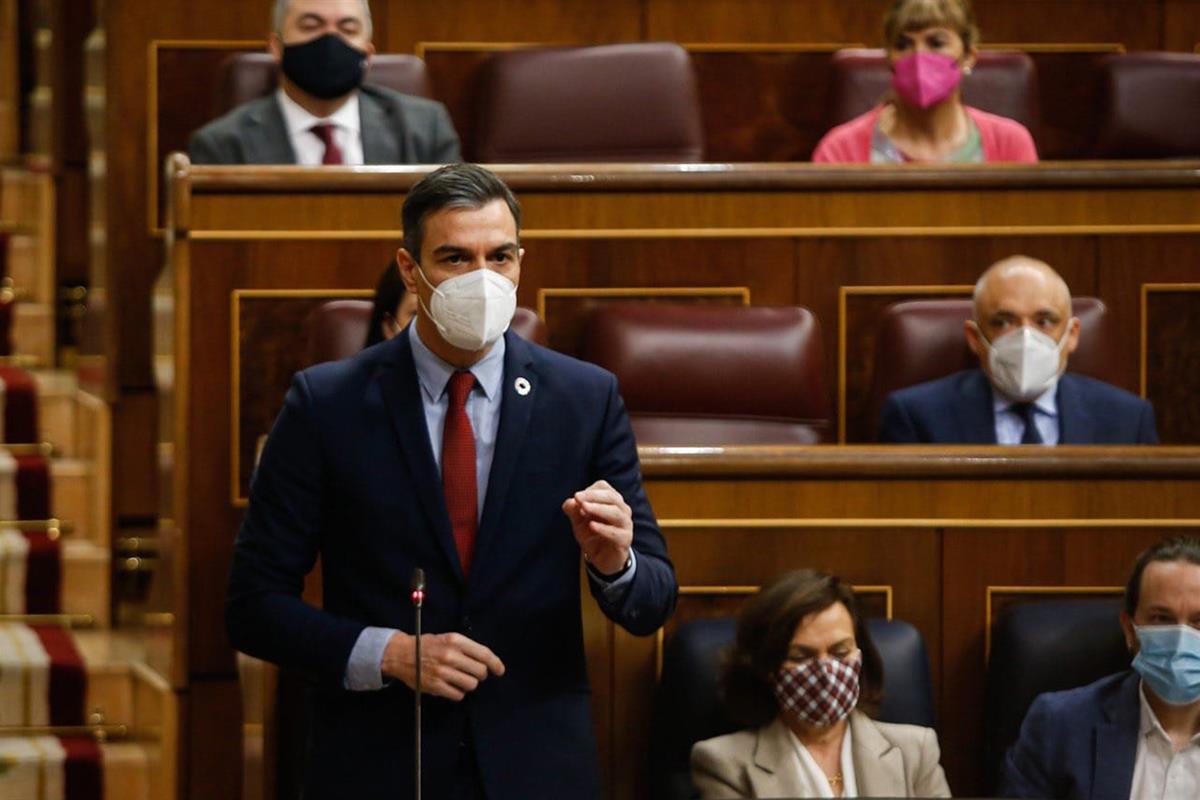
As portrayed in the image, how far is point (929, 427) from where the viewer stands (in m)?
1.66

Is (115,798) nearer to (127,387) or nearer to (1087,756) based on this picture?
(127,387)

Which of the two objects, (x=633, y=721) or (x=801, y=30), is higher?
(x=801, y=30)

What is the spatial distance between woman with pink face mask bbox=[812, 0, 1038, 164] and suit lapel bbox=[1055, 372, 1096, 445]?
380mm

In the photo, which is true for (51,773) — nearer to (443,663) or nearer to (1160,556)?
(443,663)

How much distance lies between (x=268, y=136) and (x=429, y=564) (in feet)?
2.89

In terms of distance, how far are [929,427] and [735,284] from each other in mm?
251

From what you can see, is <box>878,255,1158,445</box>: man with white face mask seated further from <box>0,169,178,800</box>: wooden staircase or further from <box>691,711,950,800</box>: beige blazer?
<box>0,169,178,800</box>: wooden staircase

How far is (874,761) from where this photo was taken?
1.26m

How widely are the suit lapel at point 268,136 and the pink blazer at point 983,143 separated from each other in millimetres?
511

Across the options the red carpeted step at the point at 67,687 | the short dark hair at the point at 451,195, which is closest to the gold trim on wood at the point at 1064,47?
the red carpeted step at the point at 67,687

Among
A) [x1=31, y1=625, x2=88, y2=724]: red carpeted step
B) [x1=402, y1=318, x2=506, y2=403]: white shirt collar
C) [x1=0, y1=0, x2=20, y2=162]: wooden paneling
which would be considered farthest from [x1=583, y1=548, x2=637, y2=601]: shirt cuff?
[x1=0, y1=0, x2=20, y2=162]: wooden paneling

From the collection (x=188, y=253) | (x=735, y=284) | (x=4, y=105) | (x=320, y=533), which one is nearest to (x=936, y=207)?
(x=735, y=284)

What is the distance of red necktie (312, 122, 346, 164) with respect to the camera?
1.89 meters

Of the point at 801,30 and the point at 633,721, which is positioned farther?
the point at 801,30
